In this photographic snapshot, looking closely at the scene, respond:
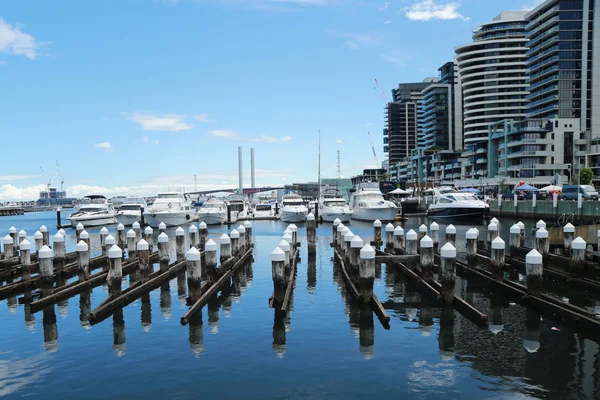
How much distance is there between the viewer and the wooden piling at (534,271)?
1658 cm

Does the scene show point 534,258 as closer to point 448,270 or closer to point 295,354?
point 448,270

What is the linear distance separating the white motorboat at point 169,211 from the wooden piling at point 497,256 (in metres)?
47.3

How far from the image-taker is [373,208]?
210 ft

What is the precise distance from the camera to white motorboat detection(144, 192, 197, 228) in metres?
60.8

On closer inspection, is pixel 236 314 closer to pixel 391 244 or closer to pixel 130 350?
pixel 130 350

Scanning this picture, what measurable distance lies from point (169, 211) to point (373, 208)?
1043 inches

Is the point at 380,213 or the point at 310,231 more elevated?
the point at 310,231

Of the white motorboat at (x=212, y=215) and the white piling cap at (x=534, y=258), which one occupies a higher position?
the white piling cap at (x=534, y=258)

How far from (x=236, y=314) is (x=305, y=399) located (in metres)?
7.72

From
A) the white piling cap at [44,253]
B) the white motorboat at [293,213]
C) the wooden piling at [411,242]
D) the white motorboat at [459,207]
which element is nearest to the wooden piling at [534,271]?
the wooden piling at [411,242]

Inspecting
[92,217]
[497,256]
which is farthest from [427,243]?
[92,217]

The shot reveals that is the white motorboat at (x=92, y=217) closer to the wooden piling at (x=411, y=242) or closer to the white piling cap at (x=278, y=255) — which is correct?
the wooden piling at (x=411, y=242)

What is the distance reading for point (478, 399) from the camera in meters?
10.7

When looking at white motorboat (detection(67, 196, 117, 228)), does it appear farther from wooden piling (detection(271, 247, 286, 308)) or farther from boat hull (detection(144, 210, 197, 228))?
wooden piling (detection(271, 247, 286, 308))
